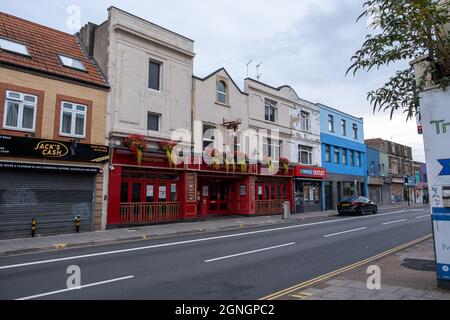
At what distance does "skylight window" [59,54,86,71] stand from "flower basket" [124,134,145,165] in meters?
4.21

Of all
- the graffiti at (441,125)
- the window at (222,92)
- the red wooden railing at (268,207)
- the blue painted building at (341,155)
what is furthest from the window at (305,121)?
the graffiti at (441,125)

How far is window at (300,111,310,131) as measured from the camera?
32.4 m

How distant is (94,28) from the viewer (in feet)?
66.9

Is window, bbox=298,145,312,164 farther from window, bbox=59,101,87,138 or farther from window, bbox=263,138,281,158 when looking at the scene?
window, bbox=59,101,87,138

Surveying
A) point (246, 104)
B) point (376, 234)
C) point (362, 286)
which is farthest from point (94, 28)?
point (362, 286)

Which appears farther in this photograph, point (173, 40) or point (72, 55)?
point (173, 40)

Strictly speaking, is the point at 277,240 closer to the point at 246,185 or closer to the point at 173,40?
the point at 246,185

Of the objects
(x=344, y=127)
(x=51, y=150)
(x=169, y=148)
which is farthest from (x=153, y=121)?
(x=344, y=127)

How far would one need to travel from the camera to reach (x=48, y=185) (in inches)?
616

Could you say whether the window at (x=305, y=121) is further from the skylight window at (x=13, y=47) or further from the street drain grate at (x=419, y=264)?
the street drain grate at (x=419, y=264)

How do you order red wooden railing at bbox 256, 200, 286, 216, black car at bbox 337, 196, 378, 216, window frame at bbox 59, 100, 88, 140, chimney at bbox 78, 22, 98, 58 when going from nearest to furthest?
window frame at bbox 59, 100, 88, 140, chimney at bbox 78, 22, 98, 58, red wooden railing at bbox 256, 200, 286, 216, black car at bbox 337, 196, 378, 216

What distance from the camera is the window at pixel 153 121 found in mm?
20078

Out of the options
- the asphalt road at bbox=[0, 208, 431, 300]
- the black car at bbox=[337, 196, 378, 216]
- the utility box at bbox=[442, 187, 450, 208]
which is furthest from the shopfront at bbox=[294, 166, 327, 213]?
the utility box at bbox=[442, 187, 450, 208]

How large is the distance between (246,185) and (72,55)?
13734mm
